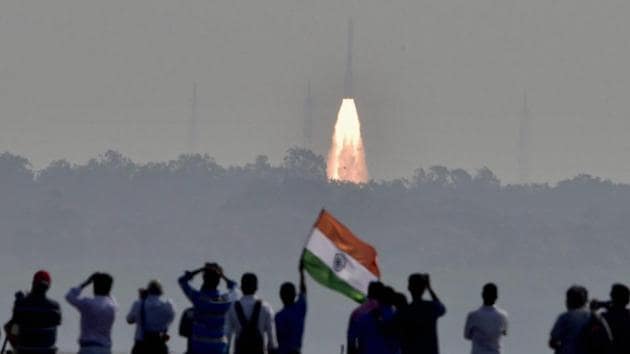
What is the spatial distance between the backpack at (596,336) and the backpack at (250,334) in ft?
14.9

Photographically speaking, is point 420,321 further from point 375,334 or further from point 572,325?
point 572,325

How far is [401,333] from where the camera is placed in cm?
3419

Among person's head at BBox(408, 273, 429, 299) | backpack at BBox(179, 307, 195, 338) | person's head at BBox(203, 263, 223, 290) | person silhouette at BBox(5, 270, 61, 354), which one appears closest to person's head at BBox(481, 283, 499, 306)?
person's head at BBox(408, 273, 429, 299)

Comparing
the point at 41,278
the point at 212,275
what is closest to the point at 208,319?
the point at 212,275

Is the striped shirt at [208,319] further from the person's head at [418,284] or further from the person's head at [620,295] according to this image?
the person's head at [620,295]

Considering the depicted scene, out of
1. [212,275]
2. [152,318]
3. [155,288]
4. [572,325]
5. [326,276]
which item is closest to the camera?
[572,325]

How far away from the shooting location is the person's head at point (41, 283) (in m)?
33.8

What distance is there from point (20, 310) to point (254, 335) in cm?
329

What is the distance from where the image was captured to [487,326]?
113 feet

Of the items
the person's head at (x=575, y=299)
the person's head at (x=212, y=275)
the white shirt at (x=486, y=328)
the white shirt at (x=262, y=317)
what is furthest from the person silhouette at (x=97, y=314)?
the person's head at (x=575, y=299)

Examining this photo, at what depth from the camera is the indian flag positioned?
38.6 metres

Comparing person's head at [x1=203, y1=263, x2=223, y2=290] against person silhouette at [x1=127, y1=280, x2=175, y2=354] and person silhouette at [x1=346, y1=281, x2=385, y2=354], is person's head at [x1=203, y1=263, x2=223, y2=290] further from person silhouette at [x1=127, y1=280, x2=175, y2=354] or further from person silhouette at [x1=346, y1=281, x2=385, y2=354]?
person silhouette at [x1=346, y1=281, x2=385, y2=354]

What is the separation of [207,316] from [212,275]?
0.77 m

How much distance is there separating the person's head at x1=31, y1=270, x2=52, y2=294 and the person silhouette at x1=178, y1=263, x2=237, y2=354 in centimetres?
196
